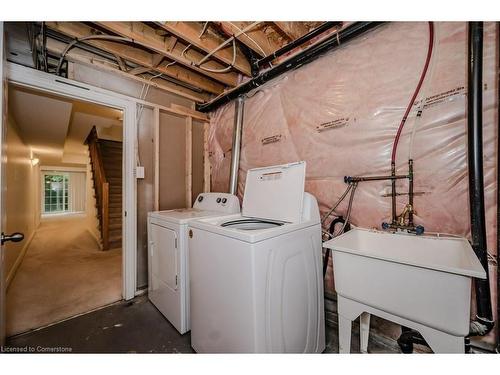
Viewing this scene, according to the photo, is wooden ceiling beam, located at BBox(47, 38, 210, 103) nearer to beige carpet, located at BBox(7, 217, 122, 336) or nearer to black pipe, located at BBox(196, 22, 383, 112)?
black pipe, located at BBox(196, 22, 383, 112)

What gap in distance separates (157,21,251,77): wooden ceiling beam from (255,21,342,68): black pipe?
167 millimetres

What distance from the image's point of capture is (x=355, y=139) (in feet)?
4.91

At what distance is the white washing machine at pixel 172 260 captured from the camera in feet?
5.19

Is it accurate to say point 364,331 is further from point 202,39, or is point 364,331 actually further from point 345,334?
point 202,39

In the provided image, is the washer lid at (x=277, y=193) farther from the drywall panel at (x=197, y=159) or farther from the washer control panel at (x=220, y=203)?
the drywall panel at (x=197, y=159)

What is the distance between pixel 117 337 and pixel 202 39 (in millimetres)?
2415

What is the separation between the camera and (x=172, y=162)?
2486 mm

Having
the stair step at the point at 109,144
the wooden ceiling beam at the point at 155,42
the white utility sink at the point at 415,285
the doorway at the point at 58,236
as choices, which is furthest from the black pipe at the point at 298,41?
the stair step at the point at 109,144

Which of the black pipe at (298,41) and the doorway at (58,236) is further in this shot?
the doorway at (58,236)

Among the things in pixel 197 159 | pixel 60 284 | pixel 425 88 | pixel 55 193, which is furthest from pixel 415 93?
pixel 55 193

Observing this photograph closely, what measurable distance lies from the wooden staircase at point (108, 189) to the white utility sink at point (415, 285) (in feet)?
12.7

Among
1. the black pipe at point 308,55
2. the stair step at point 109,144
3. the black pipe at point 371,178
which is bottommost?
the black pipe at point 371,178

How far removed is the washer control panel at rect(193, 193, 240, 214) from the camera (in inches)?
76.9
